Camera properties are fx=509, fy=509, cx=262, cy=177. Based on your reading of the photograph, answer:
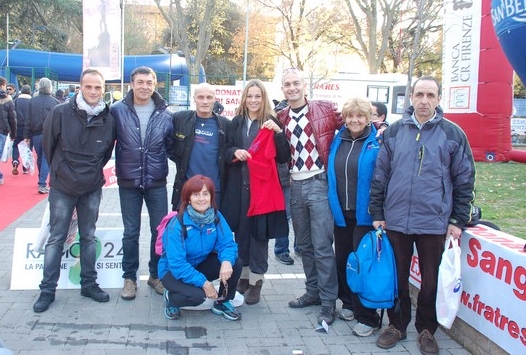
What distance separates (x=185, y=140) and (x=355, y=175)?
1.48 meters

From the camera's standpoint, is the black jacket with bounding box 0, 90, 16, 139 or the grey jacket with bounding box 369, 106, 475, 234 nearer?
the grey jacket with bounding box 369, 106, 475, 234

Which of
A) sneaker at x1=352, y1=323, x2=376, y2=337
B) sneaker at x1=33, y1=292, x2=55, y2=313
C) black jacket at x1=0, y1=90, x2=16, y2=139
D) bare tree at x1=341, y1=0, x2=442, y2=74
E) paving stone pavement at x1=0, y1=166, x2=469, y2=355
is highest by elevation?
bare tree at x1=341, y1=0, x2=442, y2=74

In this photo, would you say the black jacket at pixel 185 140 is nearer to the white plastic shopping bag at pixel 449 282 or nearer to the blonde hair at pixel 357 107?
the blonde hair at pixel 357 107

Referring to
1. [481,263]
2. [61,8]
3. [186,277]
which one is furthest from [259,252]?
[61,8]

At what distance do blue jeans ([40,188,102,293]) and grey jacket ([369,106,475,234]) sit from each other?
8.06 feet

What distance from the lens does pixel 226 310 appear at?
4172 millimetres

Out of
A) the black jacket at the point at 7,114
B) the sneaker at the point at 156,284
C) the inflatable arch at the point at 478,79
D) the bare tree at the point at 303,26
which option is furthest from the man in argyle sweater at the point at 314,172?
the bare tree at the point at 303,26

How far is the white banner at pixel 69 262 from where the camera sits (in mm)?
4602

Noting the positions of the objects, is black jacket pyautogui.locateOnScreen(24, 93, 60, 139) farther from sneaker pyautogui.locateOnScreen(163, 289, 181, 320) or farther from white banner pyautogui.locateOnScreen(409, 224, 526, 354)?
white banner pyautogui.locateOnScreen(409, 224, 526, 354)

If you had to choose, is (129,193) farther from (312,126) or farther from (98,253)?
(312,126)

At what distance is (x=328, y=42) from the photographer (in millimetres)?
33031

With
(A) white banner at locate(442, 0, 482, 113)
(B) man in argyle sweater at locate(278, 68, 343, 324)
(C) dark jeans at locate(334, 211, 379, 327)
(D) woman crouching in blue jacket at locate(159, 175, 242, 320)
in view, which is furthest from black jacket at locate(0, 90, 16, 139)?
(A) white banner at locate(442, 0, 482, 113)

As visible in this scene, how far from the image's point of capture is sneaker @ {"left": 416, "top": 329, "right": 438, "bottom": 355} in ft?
11.7

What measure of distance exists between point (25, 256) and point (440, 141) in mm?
3682
